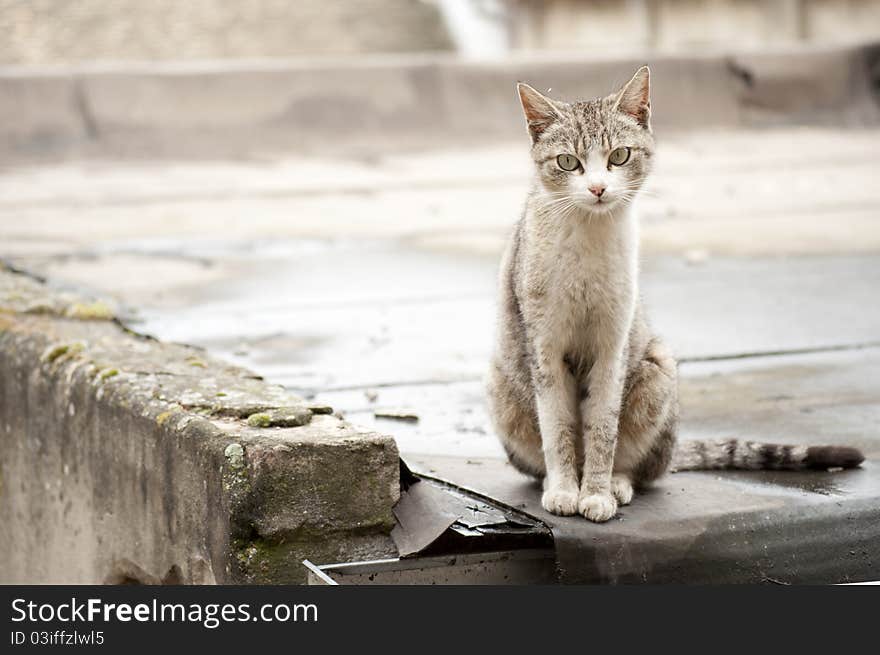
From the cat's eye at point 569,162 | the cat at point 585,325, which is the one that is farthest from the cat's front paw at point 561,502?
the cat's eye at point 569,162

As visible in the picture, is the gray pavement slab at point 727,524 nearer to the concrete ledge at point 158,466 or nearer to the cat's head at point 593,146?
the concrete ledge at point 158,466

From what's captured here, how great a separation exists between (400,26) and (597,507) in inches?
592

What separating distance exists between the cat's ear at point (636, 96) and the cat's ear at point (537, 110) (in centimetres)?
19

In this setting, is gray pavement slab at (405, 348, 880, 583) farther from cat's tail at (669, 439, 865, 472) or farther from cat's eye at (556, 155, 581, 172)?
cat's eye at (556, 155, 581, 172)

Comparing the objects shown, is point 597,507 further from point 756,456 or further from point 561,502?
point 756,456

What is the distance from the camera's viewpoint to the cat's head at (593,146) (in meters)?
3.84

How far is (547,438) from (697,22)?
522 inches

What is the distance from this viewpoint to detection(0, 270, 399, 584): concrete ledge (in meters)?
3.71

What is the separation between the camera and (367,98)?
12375mm

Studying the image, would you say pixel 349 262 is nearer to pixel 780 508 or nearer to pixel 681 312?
pixel 681 312

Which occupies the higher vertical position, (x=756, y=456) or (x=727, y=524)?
(x=756, y=456)

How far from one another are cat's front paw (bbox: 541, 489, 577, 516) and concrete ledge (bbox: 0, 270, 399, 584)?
1.47 ft

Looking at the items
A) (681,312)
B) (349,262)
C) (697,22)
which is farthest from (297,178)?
(697,22)

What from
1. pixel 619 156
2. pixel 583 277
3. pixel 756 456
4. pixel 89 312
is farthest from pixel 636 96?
pixel 89 312
